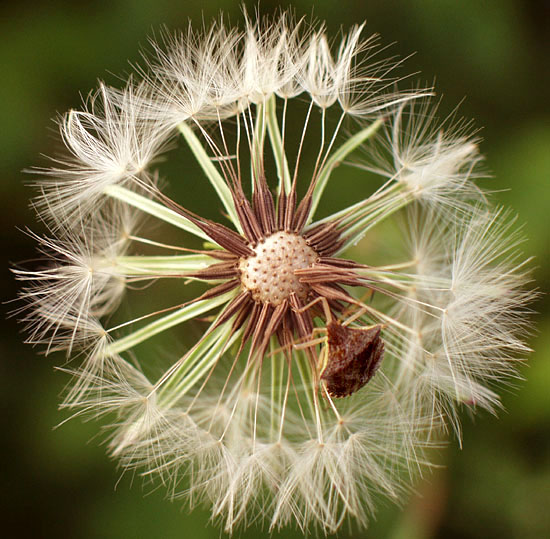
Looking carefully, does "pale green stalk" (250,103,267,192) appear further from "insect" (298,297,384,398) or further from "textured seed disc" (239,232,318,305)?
"insect" (298,297,384,398)

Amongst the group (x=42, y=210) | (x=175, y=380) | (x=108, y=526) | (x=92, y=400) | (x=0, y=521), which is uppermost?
(x=42, y=210)

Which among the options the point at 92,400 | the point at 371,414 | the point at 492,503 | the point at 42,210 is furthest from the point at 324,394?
the point at 492,503

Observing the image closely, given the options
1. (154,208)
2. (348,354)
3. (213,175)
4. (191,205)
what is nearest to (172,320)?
(154,208)

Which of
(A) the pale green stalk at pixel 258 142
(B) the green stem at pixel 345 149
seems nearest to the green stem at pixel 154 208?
(A) the pale green stalk at pixel 258 142

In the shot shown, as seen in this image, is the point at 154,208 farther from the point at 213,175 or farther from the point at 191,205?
the point at 191,205

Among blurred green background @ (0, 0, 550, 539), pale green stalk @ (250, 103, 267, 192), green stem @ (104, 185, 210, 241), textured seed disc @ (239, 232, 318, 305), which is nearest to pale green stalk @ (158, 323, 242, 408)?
textured seed disc @ (239, 232, 318, 305)

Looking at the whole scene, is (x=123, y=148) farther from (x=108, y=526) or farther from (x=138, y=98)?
(x=108, y=526)
